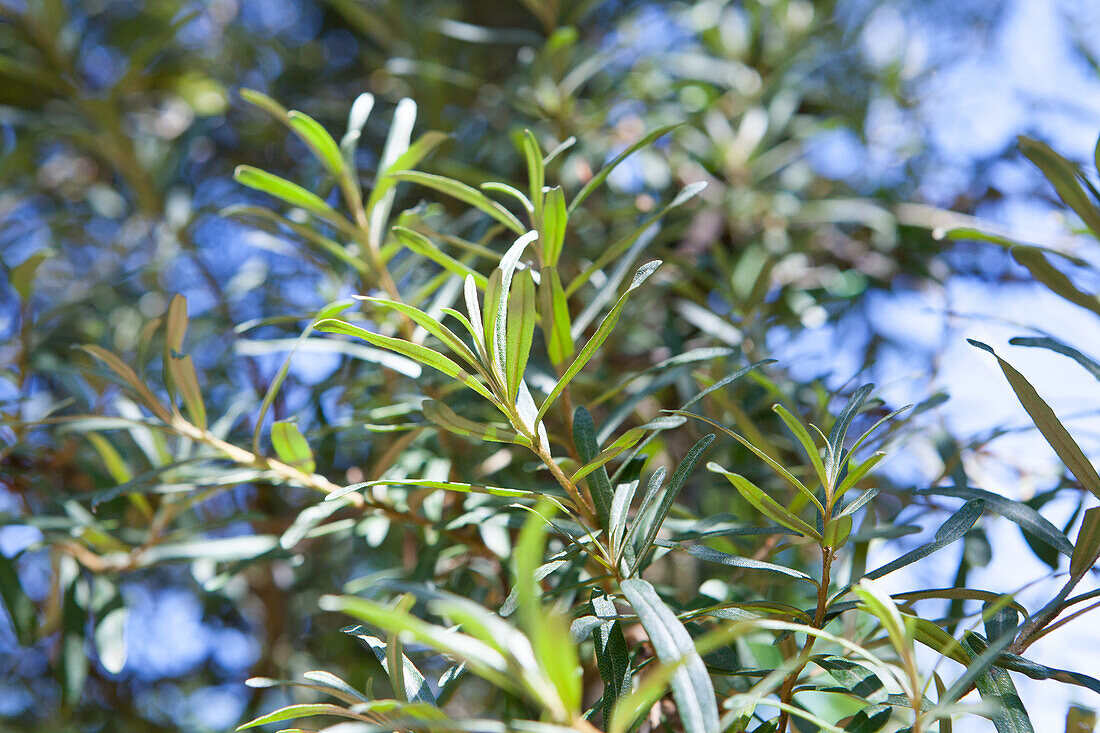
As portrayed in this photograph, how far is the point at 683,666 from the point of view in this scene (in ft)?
1.00

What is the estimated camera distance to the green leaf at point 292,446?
491 mm

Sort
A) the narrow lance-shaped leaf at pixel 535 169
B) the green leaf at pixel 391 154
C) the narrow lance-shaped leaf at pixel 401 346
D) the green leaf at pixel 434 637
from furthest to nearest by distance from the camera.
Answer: the green leaf at pixel 391 154
the narrow lance-shaped leaf at pixel 535 169
the narrow lance-shaped leaf at pixel 401 346
the green leaf at pixel 434 637

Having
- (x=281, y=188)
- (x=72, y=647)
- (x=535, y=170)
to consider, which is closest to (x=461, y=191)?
(x=535, y=170)

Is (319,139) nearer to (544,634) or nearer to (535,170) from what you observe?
(535,170)

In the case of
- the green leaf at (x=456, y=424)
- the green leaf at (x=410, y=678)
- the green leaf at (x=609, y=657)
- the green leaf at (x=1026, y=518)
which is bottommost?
the green leaf at (x=410, y=678)

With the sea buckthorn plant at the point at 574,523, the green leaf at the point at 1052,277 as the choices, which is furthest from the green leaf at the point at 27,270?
the green leaf at the point at 1052,277

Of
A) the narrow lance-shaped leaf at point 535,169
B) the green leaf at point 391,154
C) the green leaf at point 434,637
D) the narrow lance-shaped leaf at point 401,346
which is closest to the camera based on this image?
the green leaf at point 434,637

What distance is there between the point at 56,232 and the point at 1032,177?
54.3 inches

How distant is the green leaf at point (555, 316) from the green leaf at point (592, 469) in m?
0.05

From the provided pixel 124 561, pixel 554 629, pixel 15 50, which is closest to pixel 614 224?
pixel 124 561

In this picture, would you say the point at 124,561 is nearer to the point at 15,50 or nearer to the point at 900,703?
the point at 900,703

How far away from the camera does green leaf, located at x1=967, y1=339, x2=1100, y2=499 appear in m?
0.41

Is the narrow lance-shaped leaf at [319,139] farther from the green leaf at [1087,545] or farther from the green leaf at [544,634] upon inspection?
the green leaf at [1087,545]

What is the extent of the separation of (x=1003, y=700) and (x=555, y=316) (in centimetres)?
31
